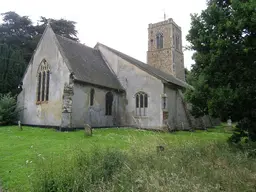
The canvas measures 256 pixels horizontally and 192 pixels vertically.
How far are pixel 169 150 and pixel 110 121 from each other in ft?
54.1

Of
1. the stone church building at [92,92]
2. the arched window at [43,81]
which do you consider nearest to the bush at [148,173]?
the stone church building at [92,92]

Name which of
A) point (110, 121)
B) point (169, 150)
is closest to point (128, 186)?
point (169, 150)

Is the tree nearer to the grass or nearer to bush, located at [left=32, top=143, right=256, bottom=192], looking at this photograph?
the grass

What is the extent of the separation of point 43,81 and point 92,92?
16.8 ft

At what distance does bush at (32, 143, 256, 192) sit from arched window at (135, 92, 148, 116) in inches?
644

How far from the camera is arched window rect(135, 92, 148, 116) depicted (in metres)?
23.6

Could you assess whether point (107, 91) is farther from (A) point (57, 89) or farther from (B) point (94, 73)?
(A) point (57, 89)

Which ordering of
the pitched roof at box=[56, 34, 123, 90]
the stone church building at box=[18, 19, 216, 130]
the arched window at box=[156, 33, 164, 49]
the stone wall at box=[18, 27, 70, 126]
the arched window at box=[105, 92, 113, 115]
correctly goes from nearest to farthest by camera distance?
1. the stone church building at box=[18, 19, 216, 130]
2. the stone wall at box=[18, 27, 70, 126]
3. the pitched roof at box=[56, 34, 123, 90]
4. the arched window at box=[105, 92, 113, 115]
5. the arched window at box=[156, 33, 164, 49]

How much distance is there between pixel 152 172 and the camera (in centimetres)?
562

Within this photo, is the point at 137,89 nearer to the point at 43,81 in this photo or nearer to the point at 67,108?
the point at 67,108

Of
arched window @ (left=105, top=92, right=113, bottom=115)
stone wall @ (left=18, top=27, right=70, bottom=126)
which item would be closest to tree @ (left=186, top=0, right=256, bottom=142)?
stone wall @ (left=18, top=27, right=70, bottom=126)

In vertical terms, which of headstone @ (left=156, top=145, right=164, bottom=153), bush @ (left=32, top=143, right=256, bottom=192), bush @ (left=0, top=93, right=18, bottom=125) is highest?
bush @ (left=0, top=93, right=18, bottom=125)

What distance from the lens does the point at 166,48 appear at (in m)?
40.5

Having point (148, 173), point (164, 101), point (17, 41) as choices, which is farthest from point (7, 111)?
point (148, 173)
